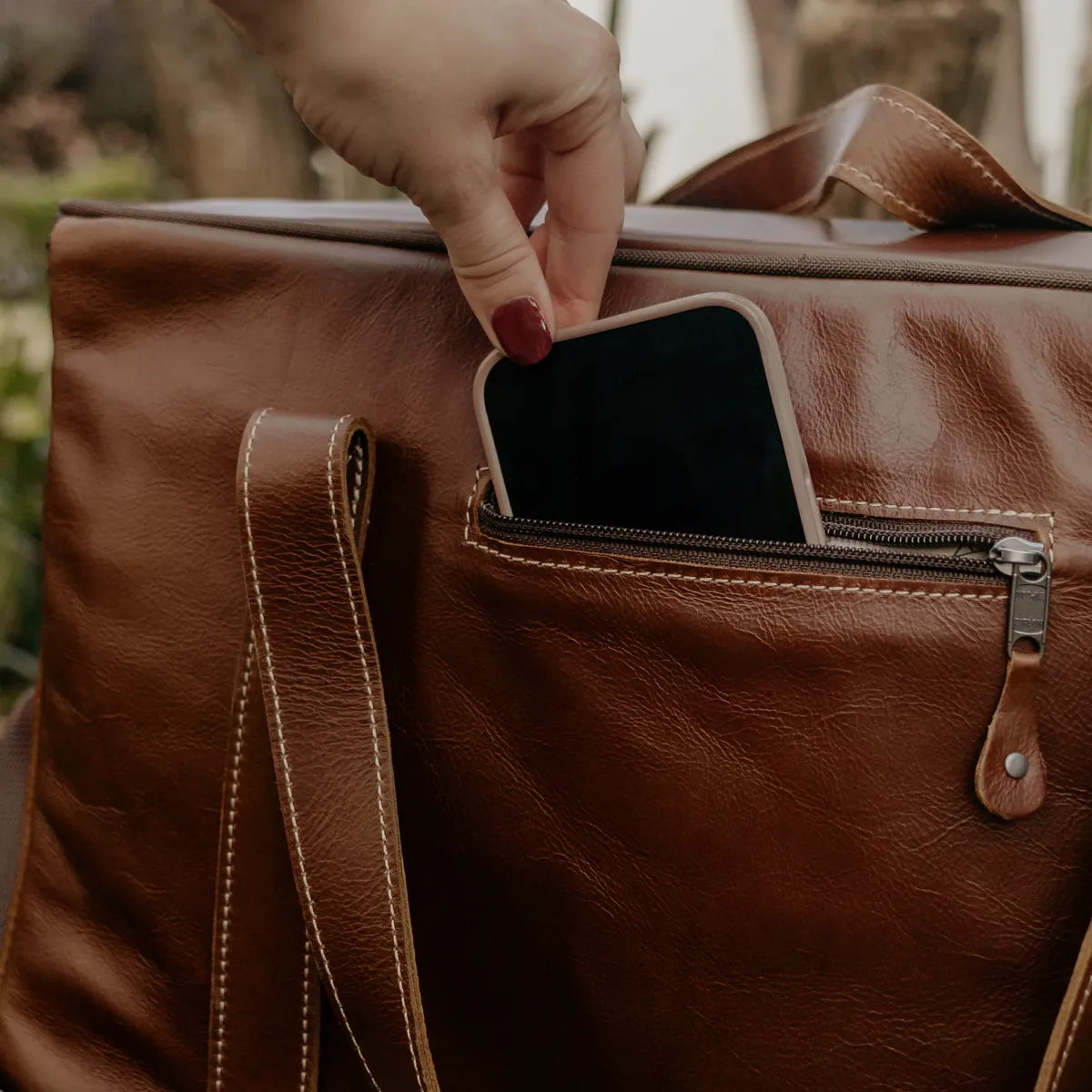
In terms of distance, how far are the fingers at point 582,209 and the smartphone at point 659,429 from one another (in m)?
0.04

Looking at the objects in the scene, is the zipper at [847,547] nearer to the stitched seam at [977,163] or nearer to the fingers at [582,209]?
the fingers at [582,209]

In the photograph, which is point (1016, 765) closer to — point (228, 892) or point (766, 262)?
point (766, 262)

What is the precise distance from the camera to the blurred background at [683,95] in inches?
36.8

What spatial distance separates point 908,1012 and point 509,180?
508 millimetres

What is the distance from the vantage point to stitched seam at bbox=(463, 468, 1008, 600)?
48 centimetres

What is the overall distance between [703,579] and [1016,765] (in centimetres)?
17

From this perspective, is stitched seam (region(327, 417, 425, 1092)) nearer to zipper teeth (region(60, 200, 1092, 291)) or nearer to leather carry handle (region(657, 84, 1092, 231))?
zipper teeth (region(60, 200, 1092, 291))

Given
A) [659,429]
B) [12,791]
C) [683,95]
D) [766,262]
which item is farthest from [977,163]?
[683,95]

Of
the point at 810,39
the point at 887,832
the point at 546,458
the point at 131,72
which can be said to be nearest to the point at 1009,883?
the point at 887,832

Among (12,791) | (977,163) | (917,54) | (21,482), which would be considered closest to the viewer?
(977,163)

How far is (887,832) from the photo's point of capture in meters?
0.50

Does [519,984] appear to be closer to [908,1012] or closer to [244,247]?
[908,1012]

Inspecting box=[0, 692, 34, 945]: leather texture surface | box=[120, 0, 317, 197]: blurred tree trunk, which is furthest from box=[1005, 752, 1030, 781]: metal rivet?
box=[120, 0, 317, 197]: blurred tree trunk

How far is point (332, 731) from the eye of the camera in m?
0.54
